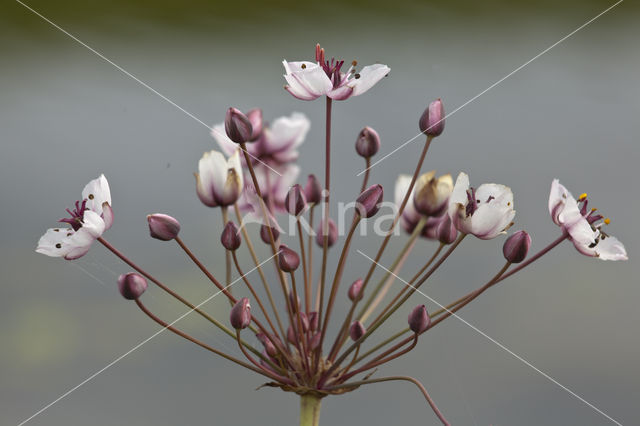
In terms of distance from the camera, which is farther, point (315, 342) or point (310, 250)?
point (310, 250)

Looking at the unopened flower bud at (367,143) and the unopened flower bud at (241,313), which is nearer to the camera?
the unopened flower bud at (241,313)

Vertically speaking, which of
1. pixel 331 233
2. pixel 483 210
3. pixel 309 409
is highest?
pixel 483 210

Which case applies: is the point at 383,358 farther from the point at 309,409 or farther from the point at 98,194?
the point at 98,194

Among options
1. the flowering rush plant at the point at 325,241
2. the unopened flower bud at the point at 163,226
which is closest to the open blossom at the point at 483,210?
the flowering rush plant at the point at 325,241

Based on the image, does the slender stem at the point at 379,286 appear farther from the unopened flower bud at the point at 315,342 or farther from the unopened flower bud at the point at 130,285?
the unopened flower bud at the point at 130,285

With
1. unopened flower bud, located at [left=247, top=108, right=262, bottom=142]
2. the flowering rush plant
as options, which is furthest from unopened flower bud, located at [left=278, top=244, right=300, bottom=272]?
unopened flower bud, located at [left=247, top=108, right=262, bottom=142]

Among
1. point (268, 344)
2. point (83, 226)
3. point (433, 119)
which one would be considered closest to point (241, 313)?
point (268, 344)
